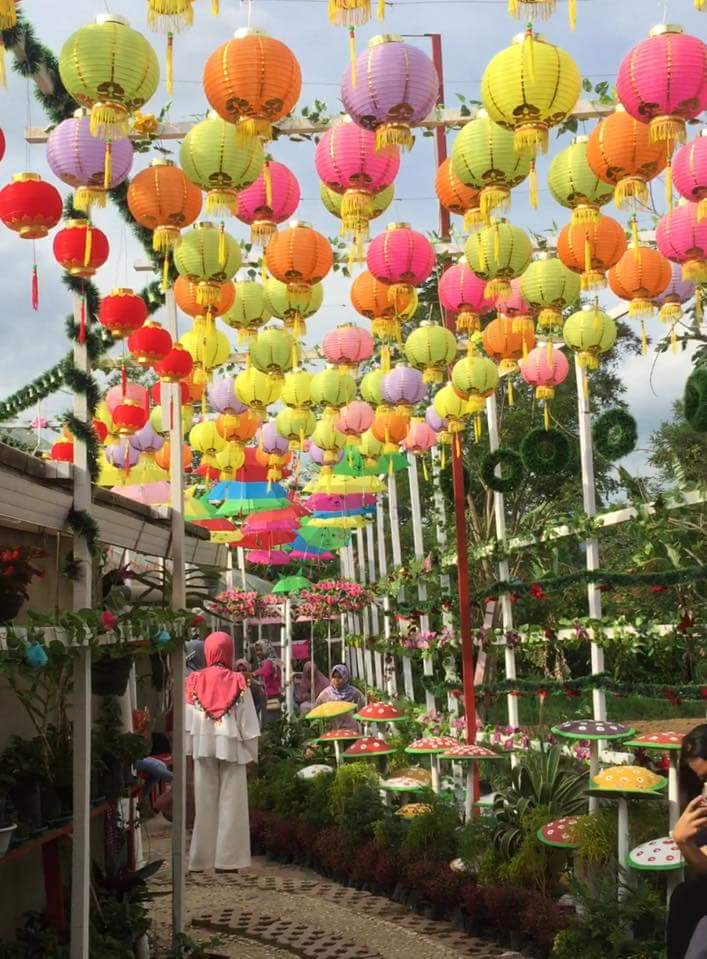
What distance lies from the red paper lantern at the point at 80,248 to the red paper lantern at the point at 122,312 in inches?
27.3

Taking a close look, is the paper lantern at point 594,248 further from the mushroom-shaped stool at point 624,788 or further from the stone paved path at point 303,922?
the stone paved path at point 303,922

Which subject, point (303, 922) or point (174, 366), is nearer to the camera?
point (174, 366)

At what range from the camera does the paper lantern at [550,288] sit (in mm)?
6805

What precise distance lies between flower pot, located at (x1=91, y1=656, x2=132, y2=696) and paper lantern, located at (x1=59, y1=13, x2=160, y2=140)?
2.56m

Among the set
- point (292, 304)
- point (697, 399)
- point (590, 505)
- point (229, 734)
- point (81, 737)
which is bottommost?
point (229, 734)

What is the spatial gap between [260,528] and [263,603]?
3.62 metres

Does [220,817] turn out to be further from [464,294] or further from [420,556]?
[464,294]

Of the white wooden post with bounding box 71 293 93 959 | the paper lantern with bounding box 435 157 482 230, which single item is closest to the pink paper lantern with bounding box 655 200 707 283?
the paper lantern with bounding box 435 157 482 230

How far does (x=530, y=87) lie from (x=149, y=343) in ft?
10.3

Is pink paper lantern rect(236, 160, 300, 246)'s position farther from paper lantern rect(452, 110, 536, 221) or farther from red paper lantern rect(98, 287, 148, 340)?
paper lantern rect(452, 110, 536, 221)

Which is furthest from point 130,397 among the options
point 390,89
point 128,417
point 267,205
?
point 390,89

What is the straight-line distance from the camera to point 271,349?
7.99 m

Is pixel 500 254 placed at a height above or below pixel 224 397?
below

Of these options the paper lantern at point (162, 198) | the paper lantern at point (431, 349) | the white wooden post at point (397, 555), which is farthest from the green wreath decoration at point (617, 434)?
the white wooden post at point (397, 555)
